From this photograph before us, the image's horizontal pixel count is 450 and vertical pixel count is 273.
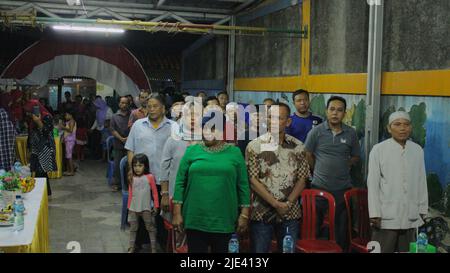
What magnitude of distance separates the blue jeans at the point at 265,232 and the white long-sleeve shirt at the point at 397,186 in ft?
2.49

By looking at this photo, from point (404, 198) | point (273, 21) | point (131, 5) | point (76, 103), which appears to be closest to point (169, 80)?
point (76, 103)

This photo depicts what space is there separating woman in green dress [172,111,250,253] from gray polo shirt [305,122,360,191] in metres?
1.70

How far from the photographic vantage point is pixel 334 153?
18.0ft

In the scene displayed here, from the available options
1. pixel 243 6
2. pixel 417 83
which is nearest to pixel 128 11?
pixel 243 6

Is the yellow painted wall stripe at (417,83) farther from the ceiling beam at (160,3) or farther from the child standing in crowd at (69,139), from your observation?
the child standing in crowd at (69,139)

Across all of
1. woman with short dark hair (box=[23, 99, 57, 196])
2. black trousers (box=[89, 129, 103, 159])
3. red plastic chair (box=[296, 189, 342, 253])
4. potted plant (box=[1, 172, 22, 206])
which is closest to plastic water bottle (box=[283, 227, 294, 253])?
red plastic chair (box=[296, 189, 342, 253])

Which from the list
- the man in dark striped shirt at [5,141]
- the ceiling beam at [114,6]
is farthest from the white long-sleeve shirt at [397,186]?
the ceiling beam at [114,6]

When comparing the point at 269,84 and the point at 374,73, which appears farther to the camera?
the point at 269,84

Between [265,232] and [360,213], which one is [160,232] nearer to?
[265,232]

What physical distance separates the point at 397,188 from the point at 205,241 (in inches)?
69.1

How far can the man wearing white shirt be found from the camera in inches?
178

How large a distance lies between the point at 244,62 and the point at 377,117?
229 inches

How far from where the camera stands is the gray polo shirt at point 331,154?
5.47 m

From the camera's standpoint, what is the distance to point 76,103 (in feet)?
48.7
